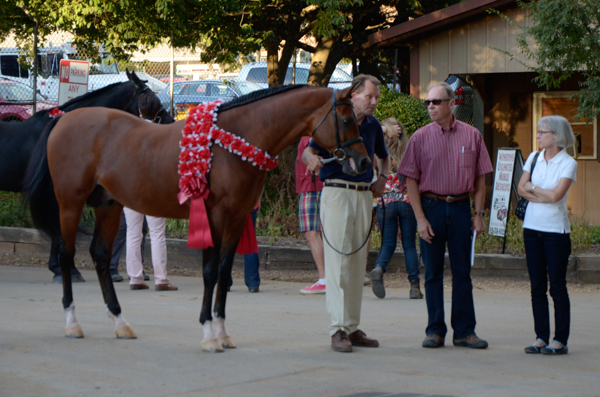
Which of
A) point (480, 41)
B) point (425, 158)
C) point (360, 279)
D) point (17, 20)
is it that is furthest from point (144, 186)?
point (17, 20)

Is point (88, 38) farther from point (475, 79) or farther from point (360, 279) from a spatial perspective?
point (360, 279)

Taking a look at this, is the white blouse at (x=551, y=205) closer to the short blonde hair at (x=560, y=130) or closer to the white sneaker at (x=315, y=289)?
the short blonde hair at (x=560, y=130)

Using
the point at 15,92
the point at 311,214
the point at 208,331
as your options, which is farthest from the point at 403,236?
the point at 15,92

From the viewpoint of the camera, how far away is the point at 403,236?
852 centimetres

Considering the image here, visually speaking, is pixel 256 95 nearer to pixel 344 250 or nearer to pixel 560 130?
pixel 344 250

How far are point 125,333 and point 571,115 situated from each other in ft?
33.2

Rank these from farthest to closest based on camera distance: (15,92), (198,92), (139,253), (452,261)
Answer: (198,92), (15,92), (139,253), (452,261)

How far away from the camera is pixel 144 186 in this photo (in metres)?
5.84

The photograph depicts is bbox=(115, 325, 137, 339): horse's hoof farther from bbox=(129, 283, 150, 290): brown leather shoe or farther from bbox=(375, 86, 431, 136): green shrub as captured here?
bbox=(375, 86, 431, 136): green shrub

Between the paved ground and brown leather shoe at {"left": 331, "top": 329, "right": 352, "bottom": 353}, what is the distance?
71 mm

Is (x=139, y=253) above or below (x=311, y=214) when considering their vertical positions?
below

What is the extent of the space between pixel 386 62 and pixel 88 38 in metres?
6.12

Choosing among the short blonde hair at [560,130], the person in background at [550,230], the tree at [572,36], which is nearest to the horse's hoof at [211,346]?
the person in background at [550,230]

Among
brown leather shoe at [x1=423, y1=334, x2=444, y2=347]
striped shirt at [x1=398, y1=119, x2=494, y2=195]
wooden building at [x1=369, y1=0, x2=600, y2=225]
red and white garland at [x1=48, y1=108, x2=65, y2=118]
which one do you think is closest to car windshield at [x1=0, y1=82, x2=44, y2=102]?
wooden building at [x1=369, y1=0, x2=600, y2=225]
